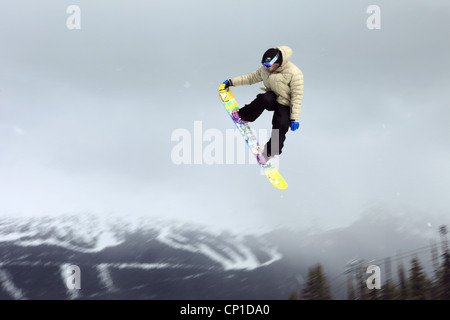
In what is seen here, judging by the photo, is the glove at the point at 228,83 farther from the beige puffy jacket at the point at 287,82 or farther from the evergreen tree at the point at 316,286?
the evergreen tree at the point at 316,286

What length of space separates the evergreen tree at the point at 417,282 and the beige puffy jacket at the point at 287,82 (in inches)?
604

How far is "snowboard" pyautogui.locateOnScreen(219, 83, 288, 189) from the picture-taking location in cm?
791

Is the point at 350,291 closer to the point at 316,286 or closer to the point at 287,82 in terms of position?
the point at 316,286

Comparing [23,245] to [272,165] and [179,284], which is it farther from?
[272,165]

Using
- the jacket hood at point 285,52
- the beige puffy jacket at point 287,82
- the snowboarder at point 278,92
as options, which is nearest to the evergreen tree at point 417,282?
the snowboarder at point 278,92

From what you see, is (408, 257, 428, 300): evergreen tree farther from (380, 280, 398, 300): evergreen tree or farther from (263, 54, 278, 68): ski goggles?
(263, 54, 278, 68): ski goggles

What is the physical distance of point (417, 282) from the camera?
19.3 m

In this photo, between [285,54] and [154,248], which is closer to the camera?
[285,54]

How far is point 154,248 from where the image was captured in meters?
86.4

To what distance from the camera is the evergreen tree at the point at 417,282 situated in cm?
1779

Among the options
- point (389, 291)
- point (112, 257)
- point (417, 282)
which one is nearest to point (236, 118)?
point (389, 291)

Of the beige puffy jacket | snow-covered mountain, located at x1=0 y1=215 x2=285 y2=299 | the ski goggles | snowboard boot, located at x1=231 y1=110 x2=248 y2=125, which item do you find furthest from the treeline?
snow-covered mountain, located at x1=0 y1=215 x2=285 y2=299

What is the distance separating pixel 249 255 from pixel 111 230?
1047 inches
